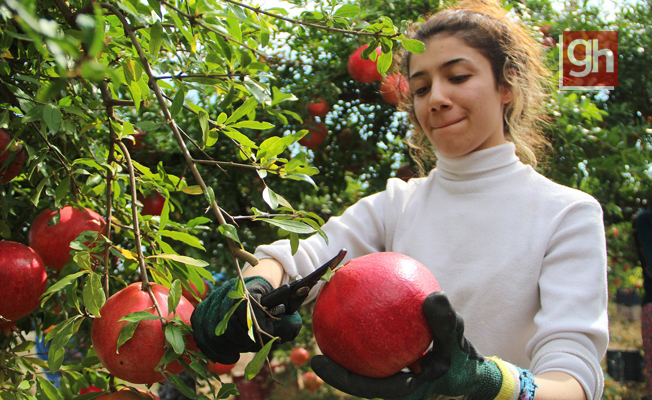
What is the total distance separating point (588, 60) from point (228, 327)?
2061 millimetres

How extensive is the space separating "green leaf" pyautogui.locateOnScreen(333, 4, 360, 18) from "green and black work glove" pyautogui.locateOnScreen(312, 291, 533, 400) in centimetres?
48

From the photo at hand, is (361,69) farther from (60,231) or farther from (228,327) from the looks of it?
(228,327)

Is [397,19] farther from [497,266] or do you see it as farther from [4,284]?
[4,284]

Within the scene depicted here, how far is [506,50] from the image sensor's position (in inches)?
51.1

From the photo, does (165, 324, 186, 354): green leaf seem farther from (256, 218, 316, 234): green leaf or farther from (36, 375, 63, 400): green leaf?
(36, 375, 63, 400): green leaf

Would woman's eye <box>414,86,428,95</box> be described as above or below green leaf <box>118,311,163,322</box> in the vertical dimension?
above

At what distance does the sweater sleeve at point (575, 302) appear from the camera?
3.03 ft

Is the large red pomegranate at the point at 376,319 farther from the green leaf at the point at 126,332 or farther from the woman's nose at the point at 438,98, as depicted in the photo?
the woman's nose at the point at 438,98

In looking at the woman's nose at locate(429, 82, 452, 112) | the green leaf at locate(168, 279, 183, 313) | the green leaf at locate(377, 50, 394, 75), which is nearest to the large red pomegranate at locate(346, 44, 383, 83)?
the woman's nose at locate(429, 82, 452, 112)

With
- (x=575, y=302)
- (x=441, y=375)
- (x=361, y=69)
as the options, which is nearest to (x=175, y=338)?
(x=441, y=375)

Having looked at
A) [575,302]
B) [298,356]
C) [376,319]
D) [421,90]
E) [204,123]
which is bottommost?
[298,356]

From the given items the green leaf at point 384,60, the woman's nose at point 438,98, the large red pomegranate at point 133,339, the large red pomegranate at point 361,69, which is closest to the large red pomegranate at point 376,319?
the large red pomegranate at point 133,339

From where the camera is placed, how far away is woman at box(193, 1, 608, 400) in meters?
0.82

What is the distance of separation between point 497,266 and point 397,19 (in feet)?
3.86
